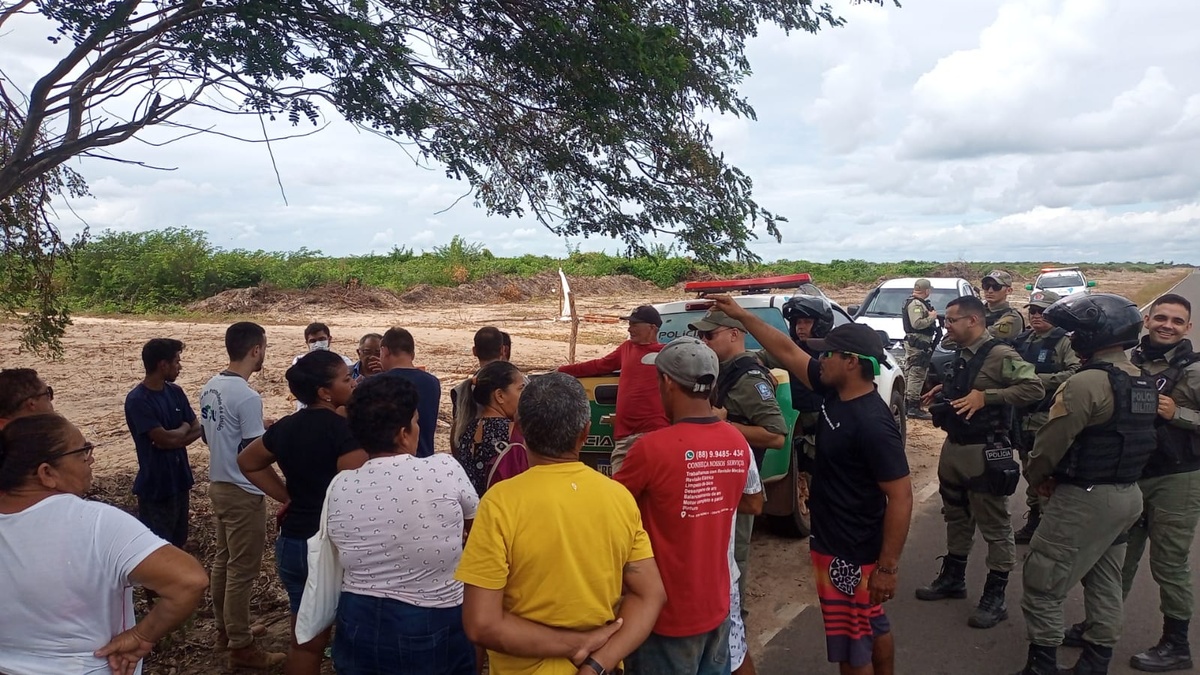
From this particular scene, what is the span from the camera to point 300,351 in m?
15.8

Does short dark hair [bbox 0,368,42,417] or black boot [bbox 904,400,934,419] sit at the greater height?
short dark hair [bbox 0,368,42,417]

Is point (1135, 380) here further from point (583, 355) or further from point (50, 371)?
point (50, 371)

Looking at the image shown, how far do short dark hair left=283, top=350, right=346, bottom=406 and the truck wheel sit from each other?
3.76m

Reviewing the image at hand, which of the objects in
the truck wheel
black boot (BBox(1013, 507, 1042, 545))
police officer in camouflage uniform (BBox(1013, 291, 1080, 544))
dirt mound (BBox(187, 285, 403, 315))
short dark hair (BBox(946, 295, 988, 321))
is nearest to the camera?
short dark hair (BBox(946, 295, 988, 321))

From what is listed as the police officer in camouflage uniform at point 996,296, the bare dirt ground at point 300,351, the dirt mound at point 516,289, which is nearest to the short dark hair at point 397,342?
the bare dirt ground at point 300,351

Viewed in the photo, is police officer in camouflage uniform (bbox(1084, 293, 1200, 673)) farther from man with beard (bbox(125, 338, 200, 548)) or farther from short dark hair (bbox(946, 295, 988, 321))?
man with beard (bbox(125, 338, 200, 548))

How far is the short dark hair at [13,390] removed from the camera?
3.44m

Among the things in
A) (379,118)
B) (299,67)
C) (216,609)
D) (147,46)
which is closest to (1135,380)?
(379,118)

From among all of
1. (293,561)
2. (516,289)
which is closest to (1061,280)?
(516,289)

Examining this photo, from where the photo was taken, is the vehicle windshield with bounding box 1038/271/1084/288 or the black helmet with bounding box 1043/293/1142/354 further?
the vehicle windshield with bounding box 1038/271/1084/288

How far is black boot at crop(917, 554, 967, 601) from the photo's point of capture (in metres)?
5.07

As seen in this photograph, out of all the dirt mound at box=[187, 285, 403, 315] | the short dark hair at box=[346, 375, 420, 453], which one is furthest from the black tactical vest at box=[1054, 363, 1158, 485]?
the dirt mound at box=[187, 285, 403, 315]

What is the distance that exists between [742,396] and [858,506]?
0.93 meters

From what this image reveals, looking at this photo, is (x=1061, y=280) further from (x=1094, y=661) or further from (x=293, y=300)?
(x=293, y=300)
